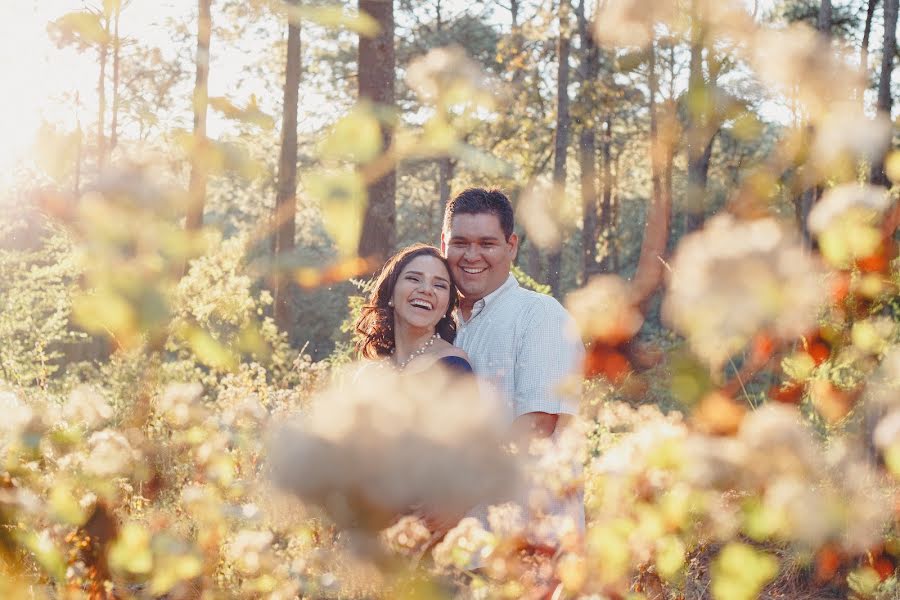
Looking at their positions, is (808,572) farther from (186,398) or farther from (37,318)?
(37,318)

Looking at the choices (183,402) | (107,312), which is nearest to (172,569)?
(183,402)

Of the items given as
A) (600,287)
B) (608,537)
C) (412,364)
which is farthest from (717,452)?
(412,364)

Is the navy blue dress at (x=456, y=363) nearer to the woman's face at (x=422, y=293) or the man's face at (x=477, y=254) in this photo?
the woman's face at (x=422, y=293)

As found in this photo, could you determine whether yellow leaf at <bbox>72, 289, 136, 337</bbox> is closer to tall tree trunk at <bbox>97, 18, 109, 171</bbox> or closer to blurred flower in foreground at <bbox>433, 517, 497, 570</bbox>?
tall tree trunk at <bbox>97, 18, 109, 171</bbox>

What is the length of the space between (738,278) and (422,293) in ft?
6.35

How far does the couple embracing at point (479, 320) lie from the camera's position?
101 inches

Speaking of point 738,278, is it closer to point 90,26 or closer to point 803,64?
point 803,64

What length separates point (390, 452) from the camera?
27.4 inches

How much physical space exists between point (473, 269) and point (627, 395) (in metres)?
7.82

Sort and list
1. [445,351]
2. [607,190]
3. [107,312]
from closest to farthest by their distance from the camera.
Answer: [107,312] < [445,351] < [607,190]

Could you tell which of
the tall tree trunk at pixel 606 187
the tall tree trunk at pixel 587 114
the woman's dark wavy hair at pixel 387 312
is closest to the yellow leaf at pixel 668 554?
the woman's dark wavy hair at pixel 387 312

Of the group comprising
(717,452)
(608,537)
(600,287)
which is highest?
(600,287)

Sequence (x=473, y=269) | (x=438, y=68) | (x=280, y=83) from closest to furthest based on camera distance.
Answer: (x=438, y=68) < (x=473, y=269) < (x=280, y=83)

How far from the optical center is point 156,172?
1156 mm
